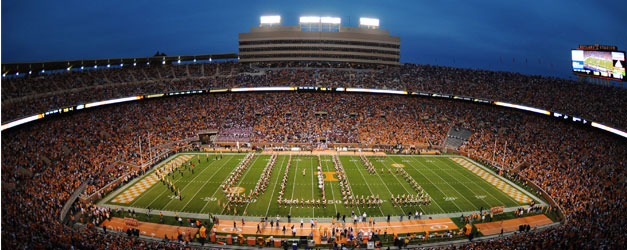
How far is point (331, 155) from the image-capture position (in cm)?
4344

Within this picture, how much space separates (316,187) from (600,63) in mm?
36856

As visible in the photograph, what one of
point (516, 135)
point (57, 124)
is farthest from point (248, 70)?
point (516, 135)

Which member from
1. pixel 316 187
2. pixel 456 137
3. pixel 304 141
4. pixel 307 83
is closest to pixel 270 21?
pixel 307 83

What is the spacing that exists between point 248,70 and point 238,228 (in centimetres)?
4491

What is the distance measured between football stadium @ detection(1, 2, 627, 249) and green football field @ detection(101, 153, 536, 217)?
8.9 inches

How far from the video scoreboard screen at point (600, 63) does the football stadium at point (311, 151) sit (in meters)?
0.19

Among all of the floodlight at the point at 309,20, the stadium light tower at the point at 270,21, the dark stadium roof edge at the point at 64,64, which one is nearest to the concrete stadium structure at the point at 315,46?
the floodlight at the point at 309,20

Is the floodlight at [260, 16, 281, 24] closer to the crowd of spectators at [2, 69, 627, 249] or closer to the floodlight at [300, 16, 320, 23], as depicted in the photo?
the floodlight at [300, 16, 320, 23]

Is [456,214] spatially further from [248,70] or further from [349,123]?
[248,70]

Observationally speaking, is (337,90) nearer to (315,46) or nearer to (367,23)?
(315,46)

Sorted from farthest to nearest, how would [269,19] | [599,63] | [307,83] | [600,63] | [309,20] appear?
[269,19] < [309,20] < [307,83] < [599,63] < [600,63]

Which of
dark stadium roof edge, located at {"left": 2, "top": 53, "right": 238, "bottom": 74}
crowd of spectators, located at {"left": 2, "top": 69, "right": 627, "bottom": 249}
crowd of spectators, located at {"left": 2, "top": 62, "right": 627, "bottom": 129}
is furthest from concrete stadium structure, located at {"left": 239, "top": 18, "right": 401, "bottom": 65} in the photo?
dark stadium roof edge, located at {"left": 2, "top": 53, "right": 238, "bottom": 74}

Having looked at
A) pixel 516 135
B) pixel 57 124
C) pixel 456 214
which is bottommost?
pixel 456 214

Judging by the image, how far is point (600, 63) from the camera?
41.5m
